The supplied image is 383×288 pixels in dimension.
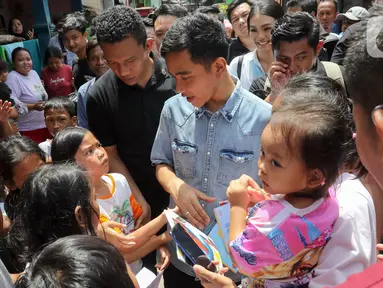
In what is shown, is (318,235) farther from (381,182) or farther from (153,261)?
(153,261)

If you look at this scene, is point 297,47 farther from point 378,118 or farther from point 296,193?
point 378,118

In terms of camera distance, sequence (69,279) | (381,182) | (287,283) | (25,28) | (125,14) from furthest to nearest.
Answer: (25,28) < (125,14) < (287,283) < (69,279) < (381,182)

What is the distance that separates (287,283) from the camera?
127cm

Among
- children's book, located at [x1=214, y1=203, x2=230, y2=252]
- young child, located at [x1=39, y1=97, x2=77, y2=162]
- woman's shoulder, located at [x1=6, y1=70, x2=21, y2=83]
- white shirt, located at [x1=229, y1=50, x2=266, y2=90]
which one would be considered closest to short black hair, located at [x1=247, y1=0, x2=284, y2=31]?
white shirt, located at [x1=229, y1=50, x2=266, y2=90]

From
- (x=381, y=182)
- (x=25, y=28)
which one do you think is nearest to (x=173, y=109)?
(x=381, y=182)

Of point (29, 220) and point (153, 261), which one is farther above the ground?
point (29, 220)

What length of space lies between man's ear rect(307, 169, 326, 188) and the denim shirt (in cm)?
47

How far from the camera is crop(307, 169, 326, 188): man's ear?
1.18m

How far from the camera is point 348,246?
118 centimetres

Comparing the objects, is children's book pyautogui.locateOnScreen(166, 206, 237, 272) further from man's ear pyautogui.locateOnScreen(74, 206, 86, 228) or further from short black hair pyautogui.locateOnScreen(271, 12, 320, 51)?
short black hair pyautogui.locateOnScreen(271, 12, 320, 51)

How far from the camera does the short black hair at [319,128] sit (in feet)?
3.76

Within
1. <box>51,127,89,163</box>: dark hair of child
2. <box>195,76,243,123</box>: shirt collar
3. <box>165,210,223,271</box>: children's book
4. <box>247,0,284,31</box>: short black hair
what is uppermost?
<box>247,0,284,31</box>: short black hair

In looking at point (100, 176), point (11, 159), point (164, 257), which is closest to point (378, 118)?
point (164, 257)

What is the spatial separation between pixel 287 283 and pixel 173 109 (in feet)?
2.97
